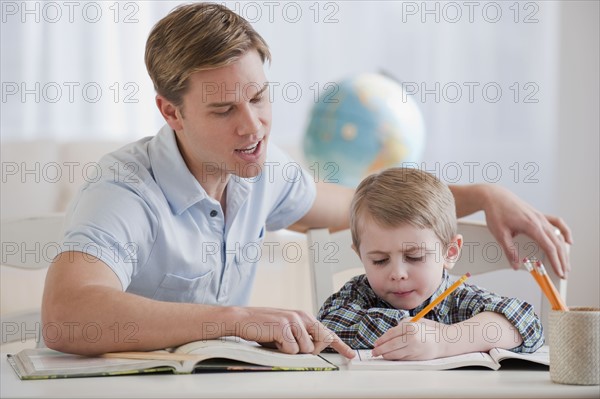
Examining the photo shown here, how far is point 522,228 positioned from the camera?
60.2 inches

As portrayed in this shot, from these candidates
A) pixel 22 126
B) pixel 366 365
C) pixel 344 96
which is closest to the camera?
pixel 366 365

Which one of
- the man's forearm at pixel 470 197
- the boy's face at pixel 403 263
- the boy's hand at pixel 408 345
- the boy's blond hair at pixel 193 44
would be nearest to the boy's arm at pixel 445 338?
the boy's hand at pixel 408 345

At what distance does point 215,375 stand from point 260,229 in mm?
698

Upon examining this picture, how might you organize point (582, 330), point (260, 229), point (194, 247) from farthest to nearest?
point (260, 229) → point (194, 247) → point (582, 330)

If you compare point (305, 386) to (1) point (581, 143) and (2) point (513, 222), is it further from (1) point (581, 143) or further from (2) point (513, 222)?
(1) point (581, 143)

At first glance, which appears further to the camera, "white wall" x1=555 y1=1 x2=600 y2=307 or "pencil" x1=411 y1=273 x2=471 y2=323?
"white wall" x1=555 y1=1 x2=600 y2=307

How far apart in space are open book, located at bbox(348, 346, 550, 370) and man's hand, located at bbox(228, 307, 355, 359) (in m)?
0.04

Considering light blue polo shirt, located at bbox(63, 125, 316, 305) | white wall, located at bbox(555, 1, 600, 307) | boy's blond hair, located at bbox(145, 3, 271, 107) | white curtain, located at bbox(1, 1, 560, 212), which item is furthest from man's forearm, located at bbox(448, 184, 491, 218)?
white wall, located at bbox(555, 1, 600, 307)

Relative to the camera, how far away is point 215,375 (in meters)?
0.94

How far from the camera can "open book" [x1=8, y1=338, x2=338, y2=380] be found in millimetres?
947

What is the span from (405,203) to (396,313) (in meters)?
0.16

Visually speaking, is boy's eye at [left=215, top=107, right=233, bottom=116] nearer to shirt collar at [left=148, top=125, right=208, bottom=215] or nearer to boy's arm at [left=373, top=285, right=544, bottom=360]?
shirt collar at [left=148, top=125, right=208, bottom=215]

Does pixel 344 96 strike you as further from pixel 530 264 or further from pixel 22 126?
pixel 530 264

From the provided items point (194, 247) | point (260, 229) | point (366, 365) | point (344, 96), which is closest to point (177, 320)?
point (366, 365)
